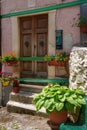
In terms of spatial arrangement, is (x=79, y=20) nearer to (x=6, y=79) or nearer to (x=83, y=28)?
(x=83, y=28)

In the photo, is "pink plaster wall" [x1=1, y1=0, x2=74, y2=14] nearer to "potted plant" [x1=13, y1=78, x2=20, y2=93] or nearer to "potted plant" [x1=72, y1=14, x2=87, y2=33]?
"potted plant" [x1=72, y1=14, x2=87, y2=33]

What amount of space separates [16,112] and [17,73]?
1364mm

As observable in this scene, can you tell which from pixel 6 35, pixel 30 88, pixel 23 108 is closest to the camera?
pixel 23 108

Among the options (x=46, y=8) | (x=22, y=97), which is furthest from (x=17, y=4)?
(x=22, y=97)

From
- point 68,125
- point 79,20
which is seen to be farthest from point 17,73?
point 68,125

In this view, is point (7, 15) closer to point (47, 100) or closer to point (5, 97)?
point (5, 97)

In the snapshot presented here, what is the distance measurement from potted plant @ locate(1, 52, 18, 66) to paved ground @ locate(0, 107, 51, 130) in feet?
5.09

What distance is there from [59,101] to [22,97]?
209cm

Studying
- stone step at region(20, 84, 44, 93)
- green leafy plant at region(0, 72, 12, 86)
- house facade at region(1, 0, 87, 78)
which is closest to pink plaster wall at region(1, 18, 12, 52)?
house facade at region(1, 0, 87, 78)

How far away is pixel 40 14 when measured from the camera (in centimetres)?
704

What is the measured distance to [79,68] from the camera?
513 cm

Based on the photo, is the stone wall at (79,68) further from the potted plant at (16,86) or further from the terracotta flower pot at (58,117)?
the potted plant at (16,86)

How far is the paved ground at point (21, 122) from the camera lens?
17.8 feet

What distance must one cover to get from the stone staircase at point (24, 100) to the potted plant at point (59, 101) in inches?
37.2
